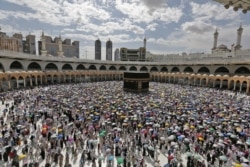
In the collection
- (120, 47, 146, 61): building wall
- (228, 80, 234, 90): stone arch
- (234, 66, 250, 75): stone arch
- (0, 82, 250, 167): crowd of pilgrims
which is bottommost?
(0, 82, 250, 167): crowd of pilgrims

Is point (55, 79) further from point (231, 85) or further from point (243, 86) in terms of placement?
point (243, 86)

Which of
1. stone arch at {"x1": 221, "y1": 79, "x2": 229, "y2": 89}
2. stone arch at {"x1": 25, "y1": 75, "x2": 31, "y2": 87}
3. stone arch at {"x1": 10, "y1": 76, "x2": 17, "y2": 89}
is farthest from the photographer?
stone arch at {"x1": 221, "y1": 79, "x2": 229, "y2": 89}

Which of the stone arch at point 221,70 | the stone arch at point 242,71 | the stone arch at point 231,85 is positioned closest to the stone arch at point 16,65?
the stone arch at point 231,85

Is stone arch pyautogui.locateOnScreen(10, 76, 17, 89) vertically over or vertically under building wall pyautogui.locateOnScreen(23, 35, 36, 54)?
under

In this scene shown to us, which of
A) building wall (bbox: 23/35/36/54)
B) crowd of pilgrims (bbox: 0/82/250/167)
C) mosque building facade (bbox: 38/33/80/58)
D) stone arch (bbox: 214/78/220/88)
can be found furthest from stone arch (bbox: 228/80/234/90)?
building wall (bbox: 23/35/36/54)

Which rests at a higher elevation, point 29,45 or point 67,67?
point 29,45

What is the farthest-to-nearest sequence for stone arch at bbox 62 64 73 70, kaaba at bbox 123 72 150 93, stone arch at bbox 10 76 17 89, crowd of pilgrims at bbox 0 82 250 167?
1. stone arch at bbox 62 64 73 70
2. stone arch at bbox 10 76 17 89
3. kaaba at bbox 123 72 150 93
4. crowd of pilgrims at bbox 0 82 250 167

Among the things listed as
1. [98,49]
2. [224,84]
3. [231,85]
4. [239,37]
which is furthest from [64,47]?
[231,85]

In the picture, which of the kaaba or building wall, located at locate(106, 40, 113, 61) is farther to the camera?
building wall, located at locate(106, 40, 113, 61)

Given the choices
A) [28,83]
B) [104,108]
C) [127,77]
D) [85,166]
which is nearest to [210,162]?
[85,166]

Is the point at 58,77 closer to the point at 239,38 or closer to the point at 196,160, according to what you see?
the point at 196,160

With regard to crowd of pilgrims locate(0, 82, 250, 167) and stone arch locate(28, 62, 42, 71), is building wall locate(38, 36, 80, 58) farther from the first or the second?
crowd of pilgrims locate(0, 82, 250, 167)
